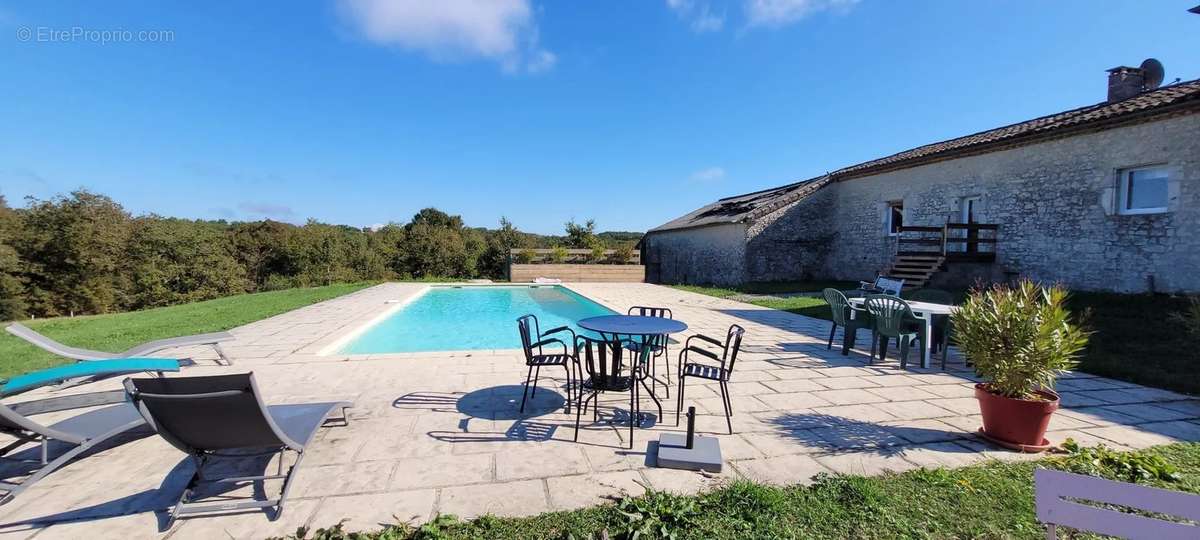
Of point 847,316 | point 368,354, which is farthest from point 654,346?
point 368,354

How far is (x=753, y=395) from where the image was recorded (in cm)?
432

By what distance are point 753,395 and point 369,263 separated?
2036cm

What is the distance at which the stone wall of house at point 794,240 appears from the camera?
1712cm

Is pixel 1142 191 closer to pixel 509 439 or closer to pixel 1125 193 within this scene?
pixel 1125 193

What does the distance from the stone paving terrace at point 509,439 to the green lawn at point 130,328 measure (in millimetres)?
1693

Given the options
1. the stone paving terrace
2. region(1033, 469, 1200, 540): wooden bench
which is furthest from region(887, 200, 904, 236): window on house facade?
region(1033, 469, 1200, 540): wooden bench

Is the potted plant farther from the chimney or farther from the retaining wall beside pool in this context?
the retaining wall beside pool

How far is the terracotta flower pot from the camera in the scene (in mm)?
3027

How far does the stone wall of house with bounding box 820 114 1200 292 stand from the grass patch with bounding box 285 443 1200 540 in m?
9.72

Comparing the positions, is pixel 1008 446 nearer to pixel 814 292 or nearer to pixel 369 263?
pixel 814 292

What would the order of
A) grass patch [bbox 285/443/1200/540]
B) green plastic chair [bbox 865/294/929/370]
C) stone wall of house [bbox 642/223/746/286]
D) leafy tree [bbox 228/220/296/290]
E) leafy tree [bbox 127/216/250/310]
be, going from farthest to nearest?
leafy tree [bbox 228/220/296/290]
leafy tree [bbox 127/216/250/310]
stone wall of house [bbox 642/223/746/286]
green plastic chair [bbox 865/294/929/370]
grass patch [bbox 285/443/1200/540]

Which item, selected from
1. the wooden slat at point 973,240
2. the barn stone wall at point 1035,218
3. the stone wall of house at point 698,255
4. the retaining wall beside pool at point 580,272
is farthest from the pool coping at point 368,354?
the barn stone wall at point 1035,218

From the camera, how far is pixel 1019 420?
10.1ft

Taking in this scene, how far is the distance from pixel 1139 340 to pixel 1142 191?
502 centimetres
